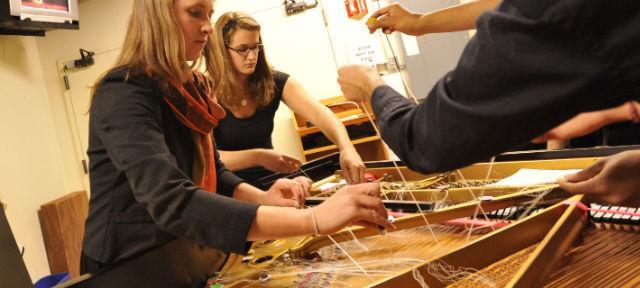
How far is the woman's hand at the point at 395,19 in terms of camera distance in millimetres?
1701

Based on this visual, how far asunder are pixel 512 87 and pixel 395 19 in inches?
49.5

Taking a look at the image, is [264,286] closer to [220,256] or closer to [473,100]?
[220,256]

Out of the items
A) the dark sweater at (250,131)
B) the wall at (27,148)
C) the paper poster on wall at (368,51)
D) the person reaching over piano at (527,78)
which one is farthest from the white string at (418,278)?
the paper poster on wall at (368,51)

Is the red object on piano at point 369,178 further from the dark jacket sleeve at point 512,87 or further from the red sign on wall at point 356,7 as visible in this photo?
the red sign on wall at point 356,7

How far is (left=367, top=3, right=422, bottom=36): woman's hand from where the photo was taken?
1701mm

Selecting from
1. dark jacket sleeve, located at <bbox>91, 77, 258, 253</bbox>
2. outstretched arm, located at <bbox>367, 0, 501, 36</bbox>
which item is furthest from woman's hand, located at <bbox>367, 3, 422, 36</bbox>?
dark jacket sleeve, located at <bbox>91, 77, 258, 253</bbox>

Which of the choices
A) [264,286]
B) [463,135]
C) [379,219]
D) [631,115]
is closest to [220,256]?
[264,286]

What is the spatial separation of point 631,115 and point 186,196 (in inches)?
43.9

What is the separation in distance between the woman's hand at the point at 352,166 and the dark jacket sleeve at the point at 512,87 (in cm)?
115

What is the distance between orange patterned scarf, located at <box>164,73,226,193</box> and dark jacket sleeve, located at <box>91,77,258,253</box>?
16 cm

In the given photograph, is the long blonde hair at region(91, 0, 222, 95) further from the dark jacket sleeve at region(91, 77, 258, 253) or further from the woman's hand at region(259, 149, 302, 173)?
the woman's hand at region(259, 149, 302, 173)

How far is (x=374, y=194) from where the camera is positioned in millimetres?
1062

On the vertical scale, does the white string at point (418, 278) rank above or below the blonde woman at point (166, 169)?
below

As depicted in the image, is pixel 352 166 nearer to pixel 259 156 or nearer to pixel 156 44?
pixel 259 156
